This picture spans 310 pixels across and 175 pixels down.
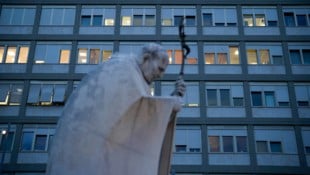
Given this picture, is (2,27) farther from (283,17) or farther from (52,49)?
(283,17)

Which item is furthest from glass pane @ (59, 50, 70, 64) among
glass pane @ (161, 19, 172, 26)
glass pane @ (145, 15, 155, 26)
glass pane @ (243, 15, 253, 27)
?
glass pane @ (243, 15, 253, 27)

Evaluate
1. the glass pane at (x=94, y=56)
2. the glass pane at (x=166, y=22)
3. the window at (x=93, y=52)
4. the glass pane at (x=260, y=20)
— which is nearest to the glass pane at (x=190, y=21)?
the glass pane at (x=166, y=22)

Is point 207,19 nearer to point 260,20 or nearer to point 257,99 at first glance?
point 260,20

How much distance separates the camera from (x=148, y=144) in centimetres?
486

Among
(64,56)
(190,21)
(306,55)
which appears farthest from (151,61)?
(306,55)

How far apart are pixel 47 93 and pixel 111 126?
27023mm

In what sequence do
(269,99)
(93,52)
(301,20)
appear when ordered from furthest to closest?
(301,20) → (93,52) → (269,99)

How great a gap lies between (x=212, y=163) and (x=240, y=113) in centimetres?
468

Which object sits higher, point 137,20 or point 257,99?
point 137,20

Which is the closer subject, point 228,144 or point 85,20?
point 228,144

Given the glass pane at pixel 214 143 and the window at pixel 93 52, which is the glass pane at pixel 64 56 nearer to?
the window at pixel 93 52

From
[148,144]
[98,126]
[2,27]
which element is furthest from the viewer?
[2,27]

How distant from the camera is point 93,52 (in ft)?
104

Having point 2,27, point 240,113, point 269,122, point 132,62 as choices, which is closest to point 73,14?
point 2,27
